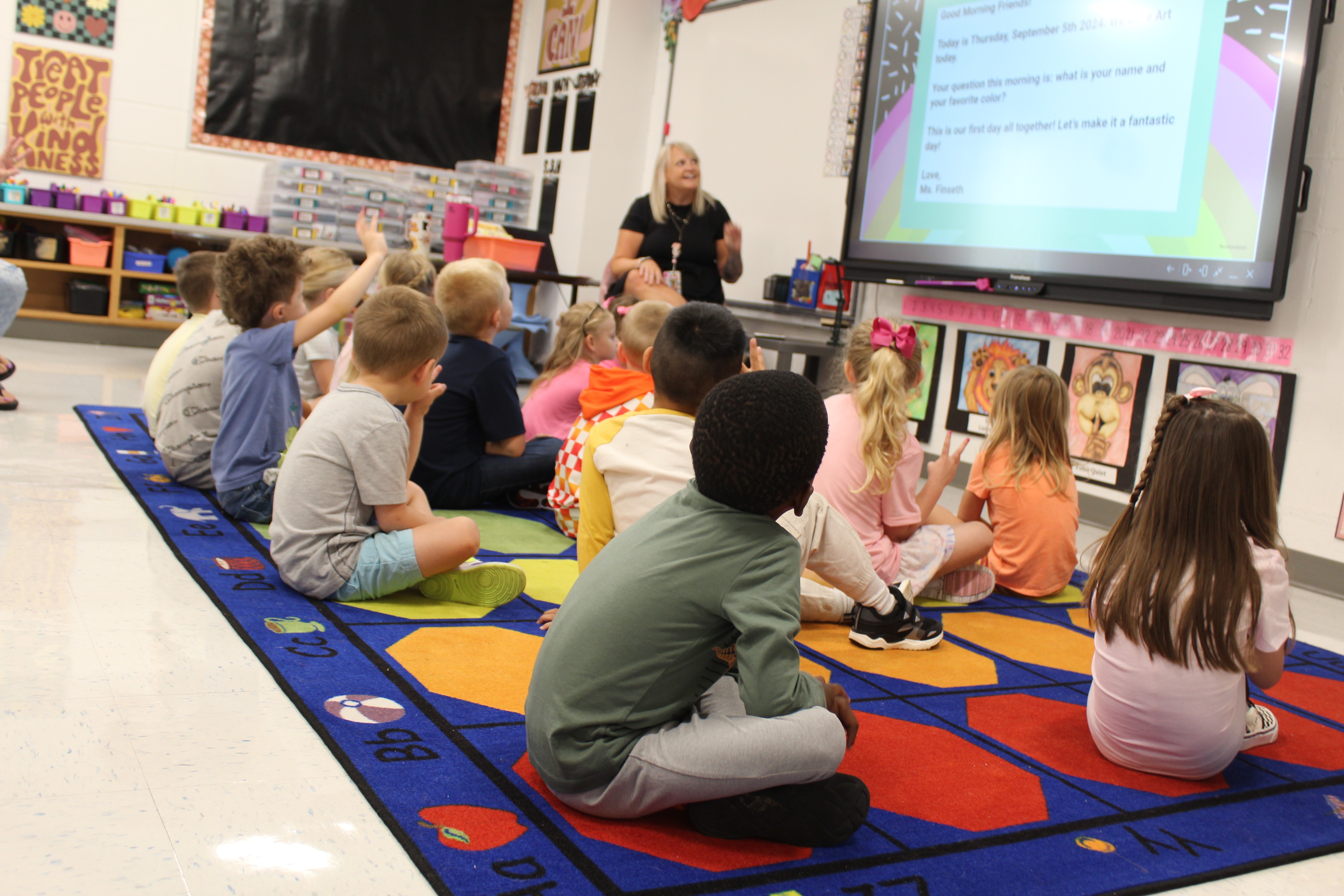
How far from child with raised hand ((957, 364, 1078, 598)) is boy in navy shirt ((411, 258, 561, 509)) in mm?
1287

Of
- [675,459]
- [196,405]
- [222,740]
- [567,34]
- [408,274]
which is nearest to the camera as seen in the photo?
[222,740]

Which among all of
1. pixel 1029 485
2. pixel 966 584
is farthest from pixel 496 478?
pixel 1029 485

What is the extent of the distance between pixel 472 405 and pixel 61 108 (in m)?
4.70

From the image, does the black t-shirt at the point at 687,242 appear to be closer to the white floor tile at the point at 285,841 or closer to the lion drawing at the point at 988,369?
the lion drawing at the point at 988,369

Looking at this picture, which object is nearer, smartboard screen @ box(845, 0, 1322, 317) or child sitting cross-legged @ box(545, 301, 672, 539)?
child sitting cross-legged @ box(545, 301, 672, 539)

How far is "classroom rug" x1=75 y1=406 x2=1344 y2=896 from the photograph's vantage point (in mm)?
1254

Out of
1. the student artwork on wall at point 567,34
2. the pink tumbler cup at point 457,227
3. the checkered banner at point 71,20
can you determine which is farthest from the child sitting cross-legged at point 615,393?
the checkered banner at point 71,20

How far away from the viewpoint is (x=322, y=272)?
3414 millimetres

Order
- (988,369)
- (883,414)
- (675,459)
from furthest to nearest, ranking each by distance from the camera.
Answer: (988,369)
(883,414)
(675,459)

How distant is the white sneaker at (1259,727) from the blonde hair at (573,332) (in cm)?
208

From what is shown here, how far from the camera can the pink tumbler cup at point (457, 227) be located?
577 centimetres

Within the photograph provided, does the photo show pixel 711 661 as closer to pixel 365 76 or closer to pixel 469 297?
pixel 469 297

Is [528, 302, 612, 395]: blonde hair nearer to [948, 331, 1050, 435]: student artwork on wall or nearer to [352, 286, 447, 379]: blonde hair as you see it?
[352, 286, 447, 379]: blonde hair

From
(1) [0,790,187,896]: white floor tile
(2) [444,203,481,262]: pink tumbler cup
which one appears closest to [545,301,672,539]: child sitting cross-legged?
(1) [0,790,187,896]: white floor tile
